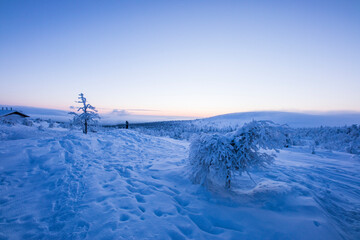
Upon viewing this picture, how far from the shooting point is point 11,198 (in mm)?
3568

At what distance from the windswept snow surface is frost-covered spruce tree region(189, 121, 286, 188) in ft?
2.97

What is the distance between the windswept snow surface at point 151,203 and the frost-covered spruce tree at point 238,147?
2.97ft

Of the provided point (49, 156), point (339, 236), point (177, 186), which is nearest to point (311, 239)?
point (339, 236)

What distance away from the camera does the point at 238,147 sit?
163 inches

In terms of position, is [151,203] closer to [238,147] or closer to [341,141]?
[238,147]

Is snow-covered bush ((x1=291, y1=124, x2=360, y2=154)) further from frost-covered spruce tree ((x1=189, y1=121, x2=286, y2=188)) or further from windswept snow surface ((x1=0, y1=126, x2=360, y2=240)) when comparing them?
frost-covered spruce tree ((x1=189, y1=121, x2=286, y2=188))

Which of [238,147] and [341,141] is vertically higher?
[238,147]

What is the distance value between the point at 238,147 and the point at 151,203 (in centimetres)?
280

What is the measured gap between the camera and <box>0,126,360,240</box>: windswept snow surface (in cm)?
290

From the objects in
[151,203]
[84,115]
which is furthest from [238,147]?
[84,115]

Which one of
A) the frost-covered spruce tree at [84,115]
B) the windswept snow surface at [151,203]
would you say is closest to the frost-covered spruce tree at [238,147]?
the windswept snow surface at [151,203]

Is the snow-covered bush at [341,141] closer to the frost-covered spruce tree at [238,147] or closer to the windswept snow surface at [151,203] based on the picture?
the windswept snow surface at [151,203]

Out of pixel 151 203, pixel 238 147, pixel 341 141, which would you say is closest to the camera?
pixel 151 203

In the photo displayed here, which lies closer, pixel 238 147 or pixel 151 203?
pixel 151 203
